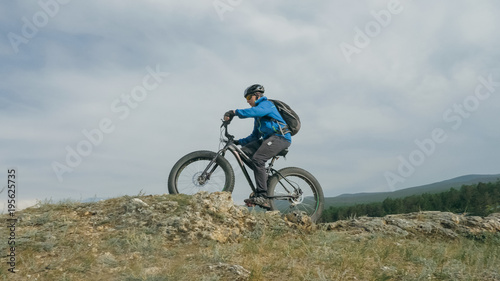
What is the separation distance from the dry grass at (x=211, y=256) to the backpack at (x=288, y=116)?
103 inches

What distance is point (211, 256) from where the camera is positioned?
6215 mm

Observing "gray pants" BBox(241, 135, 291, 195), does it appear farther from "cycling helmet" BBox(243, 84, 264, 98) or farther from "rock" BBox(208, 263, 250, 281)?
"rock" BBox(208, 263, 250, 281)

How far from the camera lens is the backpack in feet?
31.8

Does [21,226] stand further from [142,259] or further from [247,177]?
[247,177]

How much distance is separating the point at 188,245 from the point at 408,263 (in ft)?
12.3

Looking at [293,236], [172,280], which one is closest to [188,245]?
[172,280]

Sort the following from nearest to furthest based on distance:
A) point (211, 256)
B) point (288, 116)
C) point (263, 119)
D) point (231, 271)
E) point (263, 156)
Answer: point (231, 271), point (211, 256), point (263, 156), point (263, 119), point (288, 116)

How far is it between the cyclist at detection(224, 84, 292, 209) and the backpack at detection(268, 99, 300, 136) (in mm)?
153

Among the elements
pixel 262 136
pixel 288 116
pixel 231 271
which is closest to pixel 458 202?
pixel 288 116

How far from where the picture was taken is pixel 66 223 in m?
7.80

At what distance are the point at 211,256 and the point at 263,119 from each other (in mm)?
4128

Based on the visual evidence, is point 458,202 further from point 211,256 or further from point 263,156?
point 211,256

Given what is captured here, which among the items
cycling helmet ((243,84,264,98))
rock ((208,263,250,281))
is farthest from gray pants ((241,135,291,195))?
rock ((208,263,250,281))

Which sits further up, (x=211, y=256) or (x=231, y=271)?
(x=211, y=256)
